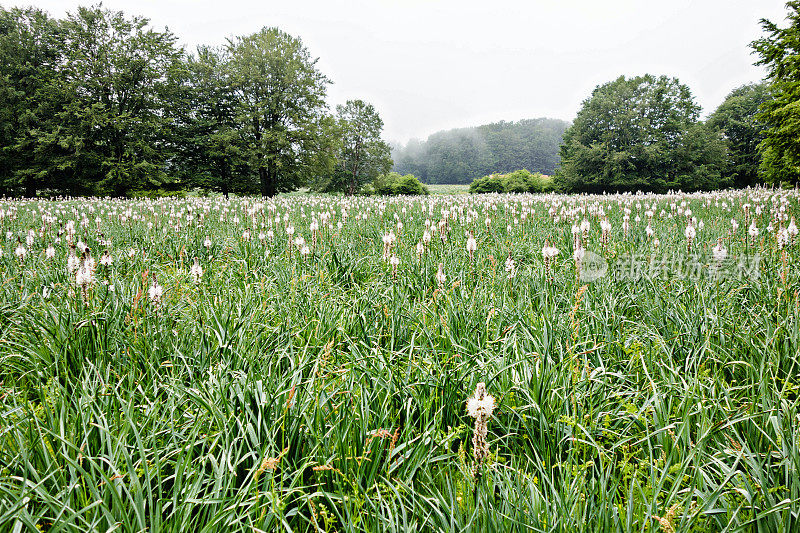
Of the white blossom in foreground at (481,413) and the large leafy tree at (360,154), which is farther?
the large leafy tree at (360,154)

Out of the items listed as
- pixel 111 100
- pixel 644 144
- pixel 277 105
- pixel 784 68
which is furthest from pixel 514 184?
pixel 111 100

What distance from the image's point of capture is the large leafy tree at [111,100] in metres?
34.1

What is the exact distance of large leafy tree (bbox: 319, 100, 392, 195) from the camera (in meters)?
61.4

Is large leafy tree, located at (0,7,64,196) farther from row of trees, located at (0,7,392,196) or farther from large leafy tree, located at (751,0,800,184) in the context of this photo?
large leafy tree, located at (751,0,800,184)

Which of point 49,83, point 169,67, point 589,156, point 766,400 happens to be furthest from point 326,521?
point 589,156

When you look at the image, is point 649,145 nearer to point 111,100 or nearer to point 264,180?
point 264,180

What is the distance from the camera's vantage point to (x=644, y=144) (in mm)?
49656

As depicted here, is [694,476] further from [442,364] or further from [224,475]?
[224,475]

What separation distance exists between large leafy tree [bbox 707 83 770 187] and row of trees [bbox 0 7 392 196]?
6053 centimetres

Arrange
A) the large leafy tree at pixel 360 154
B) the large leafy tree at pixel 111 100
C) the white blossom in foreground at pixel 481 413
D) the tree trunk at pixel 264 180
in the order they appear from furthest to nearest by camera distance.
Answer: the large leafy tree at pixel 360 154 → the tree trunk at pixel 264 180 → the large leafy tree at pixel 111 100 → the white blossom in foreground at pixel 481 413

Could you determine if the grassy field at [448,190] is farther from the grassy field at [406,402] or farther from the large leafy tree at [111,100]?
the grassy field at [406,402]

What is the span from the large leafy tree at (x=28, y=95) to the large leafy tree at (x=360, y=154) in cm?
3350

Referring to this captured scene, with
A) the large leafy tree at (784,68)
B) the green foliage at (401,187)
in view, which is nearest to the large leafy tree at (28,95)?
the green foliage at (401,187)

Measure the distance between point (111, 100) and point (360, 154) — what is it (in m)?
34.5
